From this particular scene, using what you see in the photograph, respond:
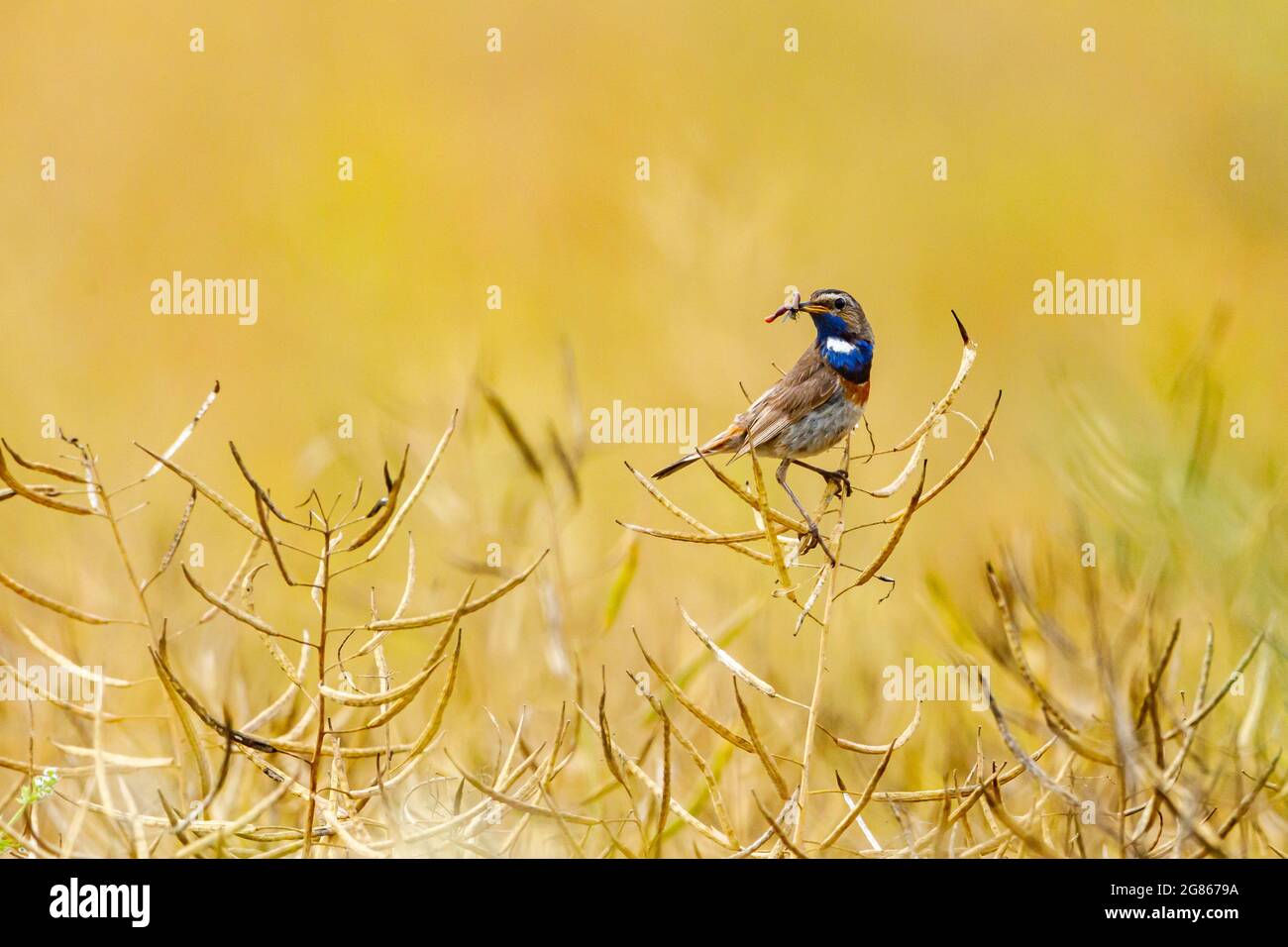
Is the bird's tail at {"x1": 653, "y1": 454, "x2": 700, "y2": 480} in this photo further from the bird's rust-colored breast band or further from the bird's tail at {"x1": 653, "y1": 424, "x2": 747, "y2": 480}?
the bird's rust-colored breast band

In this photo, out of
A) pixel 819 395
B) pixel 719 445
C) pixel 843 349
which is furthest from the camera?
pixel 719 445

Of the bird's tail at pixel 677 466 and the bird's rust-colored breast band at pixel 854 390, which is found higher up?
the bird's rust-colored breast band at pixel 854 390

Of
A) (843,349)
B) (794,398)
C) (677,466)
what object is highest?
(843,349)

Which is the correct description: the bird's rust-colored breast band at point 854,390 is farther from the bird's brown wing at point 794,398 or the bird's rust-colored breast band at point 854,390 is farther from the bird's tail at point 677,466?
the bird's tail at point 677,466

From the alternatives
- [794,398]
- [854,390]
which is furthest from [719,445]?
[854,390]

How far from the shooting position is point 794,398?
326 centimetres

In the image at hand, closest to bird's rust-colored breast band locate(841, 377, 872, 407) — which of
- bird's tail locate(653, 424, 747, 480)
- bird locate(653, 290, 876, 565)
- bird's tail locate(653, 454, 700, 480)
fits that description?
bird locate(653, 290, 876, 565)

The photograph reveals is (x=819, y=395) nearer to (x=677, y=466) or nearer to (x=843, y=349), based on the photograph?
(x=843, y=349)

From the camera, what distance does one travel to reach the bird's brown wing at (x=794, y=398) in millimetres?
3236

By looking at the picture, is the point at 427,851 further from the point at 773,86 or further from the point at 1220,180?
the point at 773,86

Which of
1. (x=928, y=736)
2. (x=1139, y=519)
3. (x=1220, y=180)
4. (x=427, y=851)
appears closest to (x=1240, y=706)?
(x=1139, y=519)

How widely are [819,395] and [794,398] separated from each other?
0.06 meters

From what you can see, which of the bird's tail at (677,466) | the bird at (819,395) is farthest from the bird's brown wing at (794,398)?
the bird's tail at (677,466)

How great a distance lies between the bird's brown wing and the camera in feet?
10.6
